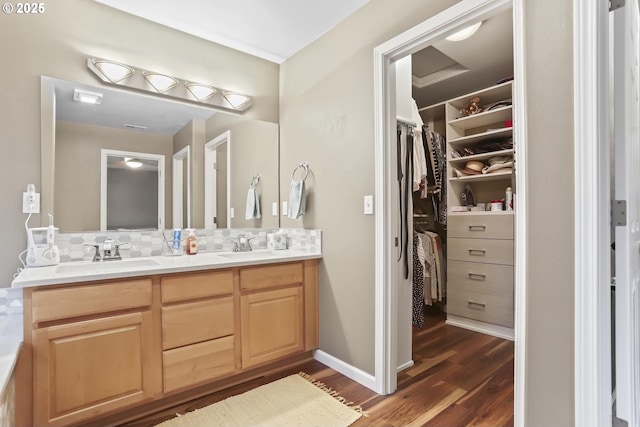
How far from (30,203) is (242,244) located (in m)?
1.36

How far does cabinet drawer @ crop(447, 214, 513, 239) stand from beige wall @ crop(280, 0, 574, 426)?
1.56 m

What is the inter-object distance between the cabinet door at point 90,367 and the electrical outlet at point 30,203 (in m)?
0.77

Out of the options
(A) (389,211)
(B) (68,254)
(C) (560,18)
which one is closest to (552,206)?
(C) (560,18)

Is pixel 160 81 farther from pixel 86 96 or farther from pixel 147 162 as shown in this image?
pixel 147 162

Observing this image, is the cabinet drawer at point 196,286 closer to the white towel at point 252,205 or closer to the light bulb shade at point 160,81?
the white towel at point 252,205

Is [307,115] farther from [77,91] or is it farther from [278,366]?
[278,366]

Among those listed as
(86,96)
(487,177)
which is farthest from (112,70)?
(487,177)

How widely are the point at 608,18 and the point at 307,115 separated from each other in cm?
184

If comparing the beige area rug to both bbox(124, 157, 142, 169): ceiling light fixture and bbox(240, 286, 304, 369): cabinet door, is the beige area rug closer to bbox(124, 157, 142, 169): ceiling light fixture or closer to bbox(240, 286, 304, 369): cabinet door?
bbox(240, 286, 304, 369): cabinet door

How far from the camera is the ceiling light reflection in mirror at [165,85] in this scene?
207 centimetres

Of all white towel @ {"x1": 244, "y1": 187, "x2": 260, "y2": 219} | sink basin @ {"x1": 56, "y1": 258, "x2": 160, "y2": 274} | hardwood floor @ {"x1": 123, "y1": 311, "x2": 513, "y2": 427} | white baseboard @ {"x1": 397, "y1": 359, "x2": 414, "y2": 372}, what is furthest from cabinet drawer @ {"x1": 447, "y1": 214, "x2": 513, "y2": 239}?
sink basin @ {"x1": 56, "y1": 258, "x2": 160, "y2": 274}

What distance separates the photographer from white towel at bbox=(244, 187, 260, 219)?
9.13ft

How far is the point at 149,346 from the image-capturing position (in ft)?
5.69

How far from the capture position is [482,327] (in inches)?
119
